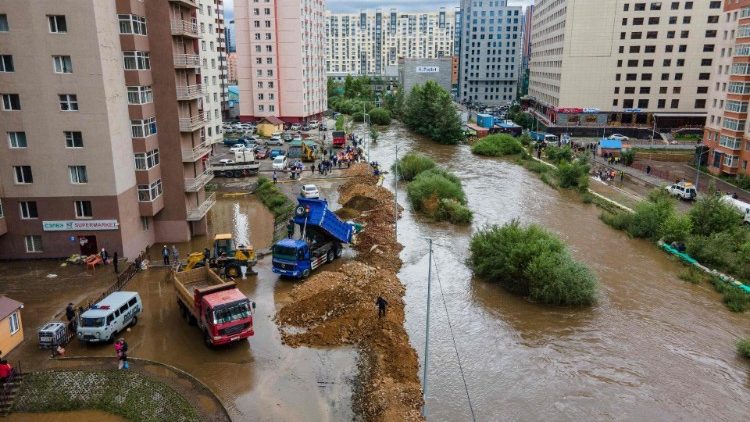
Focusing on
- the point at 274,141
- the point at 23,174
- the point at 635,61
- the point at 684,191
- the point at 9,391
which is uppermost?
the point at 635,61

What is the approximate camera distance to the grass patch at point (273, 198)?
42.1 m

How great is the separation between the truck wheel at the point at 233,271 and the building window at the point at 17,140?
40.8ft

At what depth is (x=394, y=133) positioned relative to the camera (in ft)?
323

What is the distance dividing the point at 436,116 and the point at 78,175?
63561 mm

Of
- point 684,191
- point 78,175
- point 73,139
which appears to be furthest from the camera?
point 684,191

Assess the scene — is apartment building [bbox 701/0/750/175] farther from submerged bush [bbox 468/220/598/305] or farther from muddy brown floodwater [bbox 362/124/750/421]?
submerged bush [bbox 468/220/598/305]

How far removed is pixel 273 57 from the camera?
8588cm

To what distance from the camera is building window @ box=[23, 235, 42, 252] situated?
29.4 meters

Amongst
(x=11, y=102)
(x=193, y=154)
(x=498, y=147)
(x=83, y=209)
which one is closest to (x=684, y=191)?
(x=498, y=147)

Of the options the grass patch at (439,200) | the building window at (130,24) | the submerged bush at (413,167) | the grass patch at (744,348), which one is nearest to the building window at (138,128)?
the building window at (130,24)

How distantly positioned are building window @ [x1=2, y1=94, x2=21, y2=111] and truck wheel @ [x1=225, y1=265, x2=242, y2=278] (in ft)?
44.7

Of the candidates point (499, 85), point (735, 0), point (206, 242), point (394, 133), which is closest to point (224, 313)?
point (206, 242)

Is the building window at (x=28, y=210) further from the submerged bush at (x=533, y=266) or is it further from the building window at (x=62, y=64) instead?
the submerged bush at (x=533, y=266)

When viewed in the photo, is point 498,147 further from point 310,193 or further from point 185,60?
point 185,60
